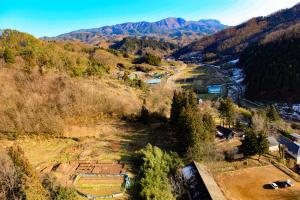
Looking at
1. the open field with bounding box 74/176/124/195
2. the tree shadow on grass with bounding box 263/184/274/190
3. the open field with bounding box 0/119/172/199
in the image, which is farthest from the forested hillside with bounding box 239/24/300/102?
the open field with bounding box 74/176/124/195

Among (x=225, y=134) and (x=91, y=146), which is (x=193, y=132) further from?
(x=91, y=146)

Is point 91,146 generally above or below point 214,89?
below

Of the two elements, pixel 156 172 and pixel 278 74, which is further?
pixel 278 74

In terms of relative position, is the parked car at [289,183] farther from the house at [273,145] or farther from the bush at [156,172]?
the bush at [156,172]

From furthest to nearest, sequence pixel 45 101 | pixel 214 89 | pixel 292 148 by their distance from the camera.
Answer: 1. pixel 214 89
2. pixel 45 101
3. pixel 292 148

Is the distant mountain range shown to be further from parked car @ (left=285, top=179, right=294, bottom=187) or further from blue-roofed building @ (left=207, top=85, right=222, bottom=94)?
parked car @ (left=285, top=179, right=294, bottom=187)

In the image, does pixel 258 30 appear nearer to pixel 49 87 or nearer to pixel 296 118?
pixel 296 118

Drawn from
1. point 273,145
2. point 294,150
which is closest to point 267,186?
point 273,145

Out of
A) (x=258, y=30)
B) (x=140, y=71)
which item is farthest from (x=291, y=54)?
(x=258, y=30)
